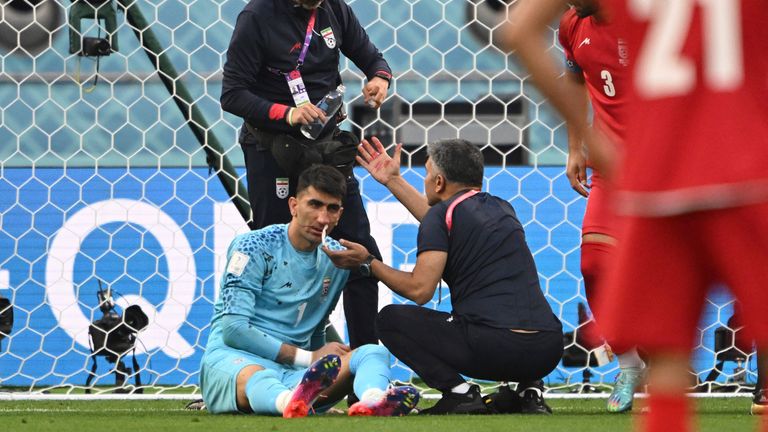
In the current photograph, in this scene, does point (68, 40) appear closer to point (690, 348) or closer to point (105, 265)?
point (105, 265)

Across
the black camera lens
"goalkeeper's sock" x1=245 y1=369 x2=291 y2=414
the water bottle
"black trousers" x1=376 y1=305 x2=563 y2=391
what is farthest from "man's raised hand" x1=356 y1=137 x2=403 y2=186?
the black camera lens

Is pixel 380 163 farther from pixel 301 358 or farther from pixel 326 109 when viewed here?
pixel 301 358

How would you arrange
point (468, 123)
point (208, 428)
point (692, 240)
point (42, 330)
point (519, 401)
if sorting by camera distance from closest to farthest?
point (692, 240) < point (208, 428) < point (519, 401) < point (42, 330) < point (468, 123)

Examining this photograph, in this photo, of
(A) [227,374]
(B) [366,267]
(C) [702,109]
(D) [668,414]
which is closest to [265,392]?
(A) [227,374]

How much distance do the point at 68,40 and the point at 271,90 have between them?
76.7 inches

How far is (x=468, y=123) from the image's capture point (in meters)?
5.97

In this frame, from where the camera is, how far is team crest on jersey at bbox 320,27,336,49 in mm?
4410

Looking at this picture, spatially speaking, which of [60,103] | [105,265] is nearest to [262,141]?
[105,265]

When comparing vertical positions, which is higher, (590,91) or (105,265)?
(590,91)

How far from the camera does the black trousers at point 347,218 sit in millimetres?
4383

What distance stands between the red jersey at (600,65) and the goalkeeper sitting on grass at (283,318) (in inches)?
39.4

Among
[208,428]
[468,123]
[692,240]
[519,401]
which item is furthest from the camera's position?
[468,123]

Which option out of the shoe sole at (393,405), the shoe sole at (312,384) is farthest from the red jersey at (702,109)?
the shoe sole at (393,405)

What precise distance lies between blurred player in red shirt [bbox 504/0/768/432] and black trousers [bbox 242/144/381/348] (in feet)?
9.27
